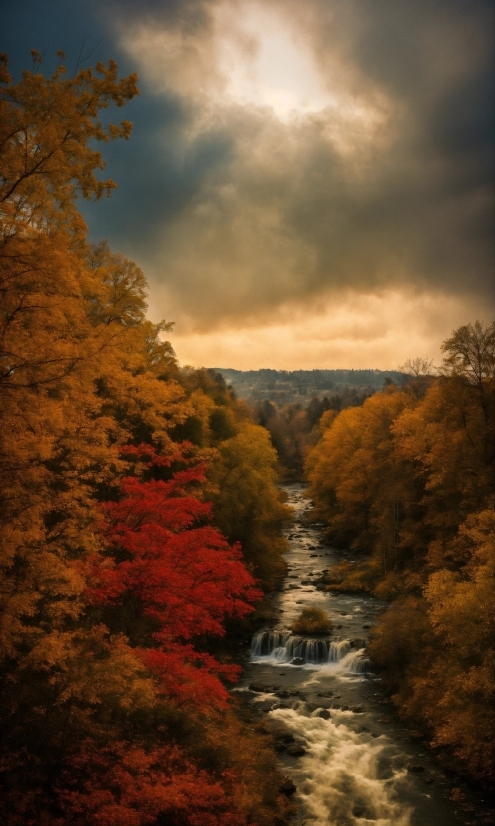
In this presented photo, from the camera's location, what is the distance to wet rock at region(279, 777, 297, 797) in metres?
16.4

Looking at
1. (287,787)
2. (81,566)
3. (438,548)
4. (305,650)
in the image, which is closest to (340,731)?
(287,787)

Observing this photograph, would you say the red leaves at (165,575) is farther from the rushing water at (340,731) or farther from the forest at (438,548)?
the forest at (438,548)

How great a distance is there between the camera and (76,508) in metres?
10.4

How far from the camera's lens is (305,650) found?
87.4 ft

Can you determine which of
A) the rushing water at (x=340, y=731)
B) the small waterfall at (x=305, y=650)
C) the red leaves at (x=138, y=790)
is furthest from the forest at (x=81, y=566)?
the small waterfall at (x=305, y=650)

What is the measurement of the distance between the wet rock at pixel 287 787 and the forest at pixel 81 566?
1.11ft

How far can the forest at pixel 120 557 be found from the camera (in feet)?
29.0

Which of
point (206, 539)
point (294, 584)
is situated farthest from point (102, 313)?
point (294, 584)

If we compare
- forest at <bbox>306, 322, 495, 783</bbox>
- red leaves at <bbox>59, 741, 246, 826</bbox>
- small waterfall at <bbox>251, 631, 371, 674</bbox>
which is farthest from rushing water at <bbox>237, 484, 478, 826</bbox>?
red leaves at <bbox>59, 741, 246, 826</bbox>

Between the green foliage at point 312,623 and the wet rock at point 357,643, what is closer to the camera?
the wet rock at point 357,643

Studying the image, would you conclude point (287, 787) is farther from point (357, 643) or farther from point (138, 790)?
point (357, 643)

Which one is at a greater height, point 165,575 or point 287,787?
point 165,575

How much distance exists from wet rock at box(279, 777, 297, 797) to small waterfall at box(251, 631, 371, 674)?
911 cm

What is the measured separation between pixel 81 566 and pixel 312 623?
1961 cm
